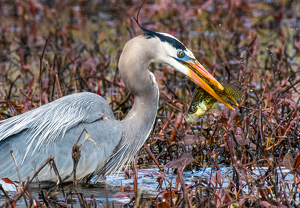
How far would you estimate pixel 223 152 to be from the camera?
4266 millimetres

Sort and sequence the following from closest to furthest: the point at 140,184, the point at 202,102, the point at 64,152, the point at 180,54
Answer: the point at 64,152 → the point at 140,184 → the point at 180,54 → the point at 202,102

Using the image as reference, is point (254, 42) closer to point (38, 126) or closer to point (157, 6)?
point (38, 126)

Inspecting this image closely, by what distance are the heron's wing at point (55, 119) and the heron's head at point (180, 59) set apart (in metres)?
0.61

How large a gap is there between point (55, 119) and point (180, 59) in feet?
3.51

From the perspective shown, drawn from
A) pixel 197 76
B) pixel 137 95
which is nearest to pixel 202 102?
pixel 197 76

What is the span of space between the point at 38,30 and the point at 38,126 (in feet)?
19.7

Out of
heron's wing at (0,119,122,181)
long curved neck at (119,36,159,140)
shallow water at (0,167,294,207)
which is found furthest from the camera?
long curved neck at (119,36,159,140)

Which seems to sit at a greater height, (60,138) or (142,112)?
(142,112)

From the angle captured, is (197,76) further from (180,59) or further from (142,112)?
(142,112)

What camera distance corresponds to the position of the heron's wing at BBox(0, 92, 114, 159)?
3781 millimetres

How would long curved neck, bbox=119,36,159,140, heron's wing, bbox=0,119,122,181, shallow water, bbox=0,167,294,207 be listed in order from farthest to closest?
long curved neck, bbox=119,36,159,140, heron's wing, bbox=0,119,122,181, shallow water, bbox=0,167,294,207

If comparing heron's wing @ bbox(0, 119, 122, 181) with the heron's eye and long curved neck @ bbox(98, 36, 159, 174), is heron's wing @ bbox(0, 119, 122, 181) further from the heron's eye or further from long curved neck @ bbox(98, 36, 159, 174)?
the heron's eye

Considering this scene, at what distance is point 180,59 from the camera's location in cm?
397

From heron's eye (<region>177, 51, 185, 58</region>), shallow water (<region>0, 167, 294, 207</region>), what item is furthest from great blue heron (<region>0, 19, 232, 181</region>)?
shallow water (<region>0, 167, 294, 207</region>)
